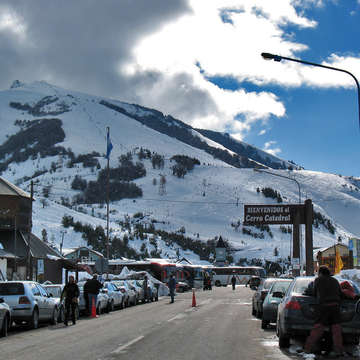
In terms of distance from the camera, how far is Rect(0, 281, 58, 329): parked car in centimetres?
1881

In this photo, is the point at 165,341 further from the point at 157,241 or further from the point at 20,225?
the point at 157,241

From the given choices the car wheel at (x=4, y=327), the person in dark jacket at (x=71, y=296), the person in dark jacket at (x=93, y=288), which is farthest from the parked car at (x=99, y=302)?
the car wheel at (x=4, y=327)

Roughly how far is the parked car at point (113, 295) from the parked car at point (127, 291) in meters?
0.78

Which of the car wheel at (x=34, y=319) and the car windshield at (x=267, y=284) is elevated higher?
the car windshield at (x=267, y=284)

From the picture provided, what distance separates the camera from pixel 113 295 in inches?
1169

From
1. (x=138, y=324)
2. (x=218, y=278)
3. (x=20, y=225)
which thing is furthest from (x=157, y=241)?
(x=138, y=324)

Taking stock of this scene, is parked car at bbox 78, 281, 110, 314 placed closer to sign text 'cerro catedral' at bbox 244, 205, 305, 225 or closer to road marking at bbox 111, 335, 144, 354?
road marking at bbox 111, 335, 144, 354

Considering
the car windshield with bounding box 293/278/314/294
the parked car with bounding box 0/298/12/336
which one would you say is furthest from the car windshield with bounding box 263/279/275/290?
the parked car with bounding box 0/298/12/336

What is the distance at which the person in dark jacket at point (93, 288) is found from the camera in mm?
23984

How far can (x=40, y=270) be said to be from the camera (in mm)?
46094

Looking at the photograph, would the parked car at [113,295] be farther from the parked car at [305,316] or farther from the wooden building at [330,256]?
the wooden building at [330,256]

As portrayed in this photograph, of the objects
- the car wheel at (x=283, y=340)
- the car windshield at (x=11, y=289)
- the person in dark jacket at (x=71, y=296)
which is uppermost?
the car windshield at (x=11, y=289)

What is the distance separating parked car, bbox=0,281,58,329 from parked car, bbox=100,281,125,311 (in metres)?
7.80

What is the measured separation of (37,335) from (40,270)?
29.7 m
